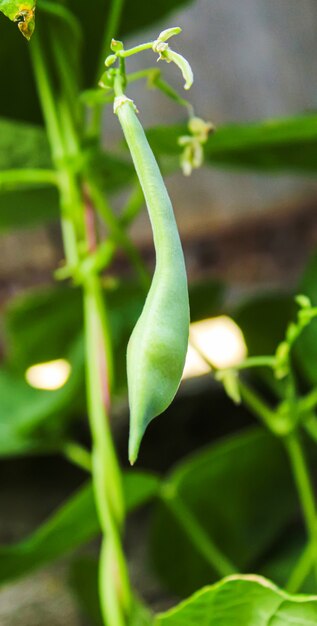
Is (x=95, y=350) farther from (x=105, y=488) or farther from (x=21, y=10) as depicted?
(x=21, y=10)

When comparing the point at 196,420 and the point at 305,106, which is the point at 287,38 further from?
the point at 196,420

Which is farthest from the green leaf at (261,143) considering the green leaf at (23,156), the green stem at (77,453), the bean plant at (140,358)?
the green stem at (77,453)

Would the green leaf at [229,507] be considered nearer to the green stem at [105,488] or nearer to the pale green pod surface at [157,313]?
the green stem at [105,488]

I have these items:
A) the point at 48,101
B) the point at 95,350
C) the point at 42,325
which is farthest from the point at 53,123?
the point at 42,325

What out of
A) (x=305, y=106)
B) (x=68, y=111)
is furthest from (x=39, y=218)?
(x=305, y=106)

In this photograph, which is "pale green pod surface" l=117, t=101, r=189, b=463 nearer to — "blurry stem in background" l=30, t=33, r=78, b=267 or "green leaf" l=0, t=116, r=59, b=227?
"blurry stem in background" l=30, t=33, r=78, b=267

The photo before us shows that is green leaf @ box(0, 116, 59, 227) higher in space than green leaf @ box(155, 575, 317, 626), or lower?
higher

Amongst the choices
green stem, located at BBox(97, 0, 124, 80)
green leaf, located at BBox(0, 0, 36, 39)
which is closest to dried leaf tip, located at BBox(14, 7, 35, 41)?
green leaf, located at BBox(0, 0, 36, 39)

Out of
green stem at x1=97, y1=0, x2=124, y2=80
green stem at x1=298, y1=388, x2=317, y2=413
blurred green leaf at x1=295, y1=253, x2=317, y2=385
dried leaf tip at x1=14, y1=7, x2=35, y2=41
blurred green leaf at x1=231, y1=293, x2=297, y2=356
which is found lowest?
green stem at x1=298, y1=388, x2=317, y2=413
